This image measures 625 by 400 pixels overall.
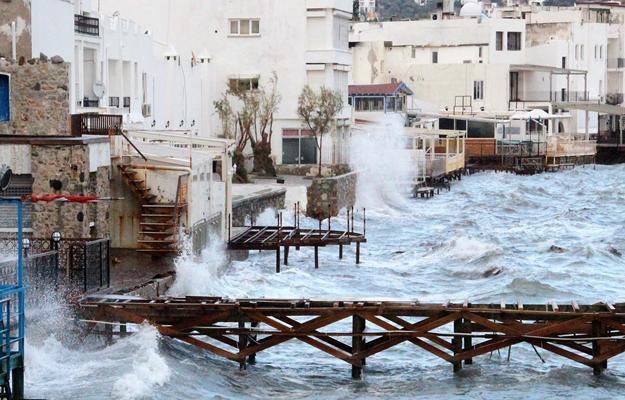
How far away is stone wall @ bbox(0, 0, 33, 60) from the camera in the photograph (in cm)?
3362

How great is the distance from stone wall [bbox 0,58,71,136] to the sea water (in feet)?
12.6

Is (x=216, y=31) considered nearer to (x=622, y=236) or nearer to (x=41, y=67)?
(x=622, y=236)

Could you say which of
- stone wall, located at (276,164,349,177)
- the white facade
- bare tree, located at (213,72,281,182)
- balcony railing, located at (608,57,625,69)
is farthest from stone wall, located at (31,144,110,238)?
balcony railing, located at (608,57,625,69)

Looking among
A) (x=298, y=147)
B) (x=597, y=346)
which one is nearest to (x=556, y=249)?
(x=298, y=147)

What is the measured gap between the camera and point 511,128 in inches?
3718

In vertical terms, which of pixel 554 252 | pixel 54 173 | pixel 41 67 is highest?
pixel 41 67

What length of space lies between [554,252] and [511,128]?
48.6 metres

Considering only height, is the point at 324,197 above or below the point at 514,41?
below

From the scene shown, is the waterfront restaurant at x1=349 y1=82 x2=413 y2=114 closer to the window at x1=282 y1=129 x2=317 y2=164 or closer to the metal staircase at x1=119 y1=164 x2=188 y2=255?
the window at x1=282 y1=129 x2=317 y2=164

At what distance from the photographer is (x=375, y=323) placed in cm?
2367

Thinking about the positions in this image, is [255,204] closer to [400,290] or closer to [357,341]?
[400,290]

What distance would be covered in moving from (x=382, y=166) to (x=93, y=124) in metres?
33.7

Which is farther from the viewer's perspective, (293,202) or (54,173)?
(293,202)

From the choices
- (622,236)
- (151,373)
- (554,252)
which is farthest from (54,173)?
(622,236)
